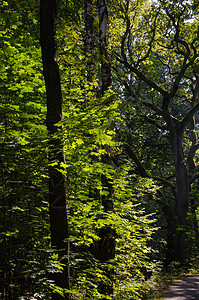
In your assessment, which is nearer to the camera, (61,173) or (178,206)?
(61,173)

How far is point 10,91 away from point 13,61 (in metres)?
0.50

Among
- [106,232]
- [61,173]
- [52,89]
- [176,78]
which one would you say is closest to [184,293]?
[106,232]

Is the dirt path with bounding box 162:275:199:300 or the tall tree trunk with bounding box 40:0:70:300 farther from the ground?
the tall tree trunk with bounding box 40:0:70:300

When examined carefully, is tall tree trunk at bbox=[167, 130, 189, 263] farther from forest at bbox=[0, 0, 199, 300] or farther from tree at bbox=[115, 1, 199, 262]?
forest at bbox=[0, 0, 199, 300]

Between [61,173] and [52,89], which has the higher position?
[52,89]

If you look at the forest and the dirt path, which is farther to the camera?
the dirt path

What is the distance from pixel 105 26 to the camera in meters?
8.66

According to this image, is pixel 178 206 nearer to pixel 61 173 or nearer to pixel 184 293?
pixel 184 293

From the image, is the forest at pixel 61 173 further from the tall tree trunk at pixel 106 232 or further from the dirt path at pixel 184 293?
the dirt path at pixel 184 293

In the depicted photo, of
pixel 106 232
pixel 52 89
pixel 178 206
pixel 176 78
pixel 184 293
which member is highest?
pixel 176 78

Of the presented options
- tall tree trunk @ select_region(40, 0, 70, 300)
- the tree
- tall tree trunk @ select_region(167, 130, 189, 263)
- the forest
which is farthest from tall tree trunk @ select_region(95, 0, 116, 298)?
tall tree trunk @ select_region(167, 130, 189, 263)

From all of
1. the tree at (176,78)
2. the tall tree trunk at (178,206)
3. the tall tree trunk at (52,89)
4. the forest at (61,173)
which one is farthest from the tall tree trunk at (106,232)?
the tall tree trunk at (178,206)

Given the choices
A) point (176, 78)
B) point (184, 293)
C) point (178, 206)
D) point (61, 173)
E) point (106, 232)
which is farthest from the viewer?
point (178, 206)

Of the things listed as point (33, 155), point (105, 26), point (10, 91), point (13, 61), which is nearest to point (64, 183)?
point (33, 155)
